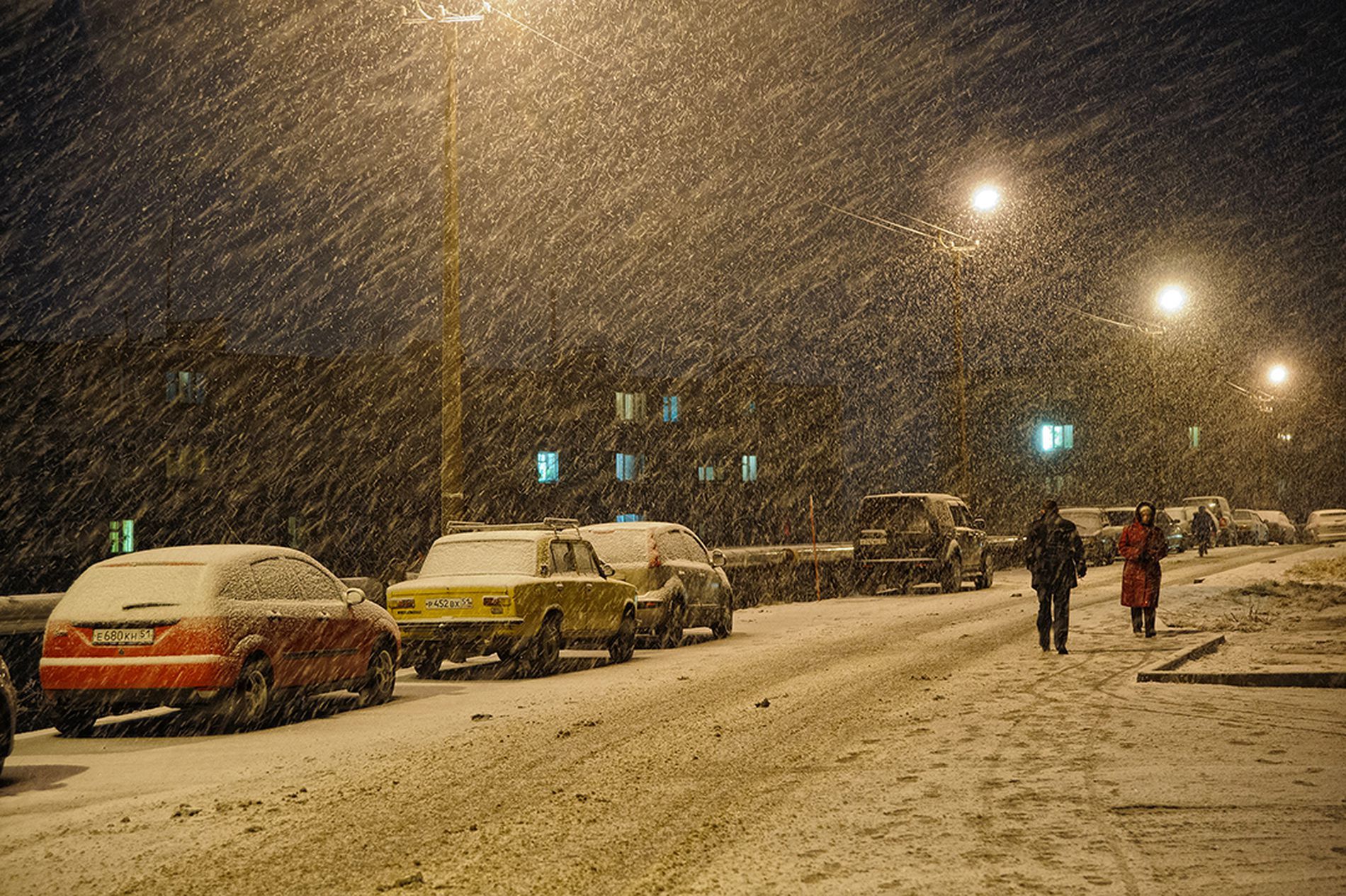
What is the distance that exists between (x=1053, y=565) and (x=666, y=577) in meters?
5.27

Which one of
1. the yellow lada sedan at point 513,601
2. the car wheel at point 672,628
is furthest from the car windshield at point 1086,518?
the yellow lada sedan at point 513,601

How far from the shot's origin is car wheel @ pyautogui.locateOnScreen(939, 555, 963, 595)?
30578 mm

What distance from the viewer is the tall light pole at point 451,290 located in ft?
64.4

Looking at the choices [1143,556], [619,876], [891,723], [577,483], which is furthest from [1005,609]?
[577,483]

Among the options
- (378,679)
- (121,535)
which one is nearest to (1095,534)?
(378,679)

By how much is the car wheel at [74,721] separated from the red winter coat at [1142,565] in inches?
490

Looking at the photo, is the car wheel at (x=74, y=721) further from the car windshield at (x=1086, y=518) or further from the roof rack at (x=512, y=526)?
the car windshield at (x=1086, y=518)

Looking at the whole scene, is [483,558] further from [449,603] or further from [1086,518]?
[1086,518]

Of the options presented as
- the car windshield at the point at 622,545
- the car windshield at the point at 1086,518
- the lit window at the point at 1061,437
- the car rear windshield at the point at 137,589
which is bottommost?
the car rear windshield at the point at 137,589

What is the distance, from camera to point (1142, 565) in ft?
59.2

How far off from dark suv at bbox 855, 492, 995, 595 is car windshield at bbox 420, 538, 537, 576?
1484cm

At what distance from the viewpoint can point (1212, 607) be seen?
2338 cm

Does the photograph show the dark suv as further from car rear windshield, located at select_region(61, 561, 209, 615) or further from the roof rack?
car rear windshield, located at select_region(61, 561, 209, 615)

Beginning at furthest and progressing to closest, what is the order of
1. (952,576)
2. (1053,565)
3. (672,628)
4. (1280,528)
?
(1280,528), (952,576), (672,628), (1053,565)
